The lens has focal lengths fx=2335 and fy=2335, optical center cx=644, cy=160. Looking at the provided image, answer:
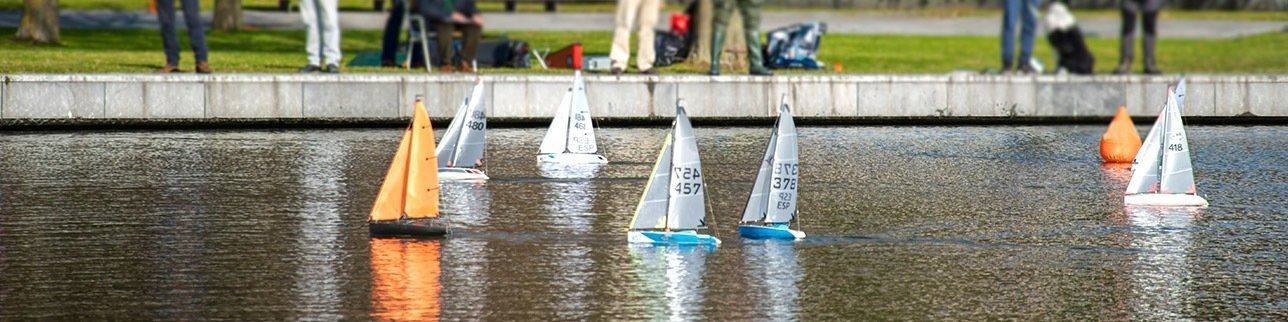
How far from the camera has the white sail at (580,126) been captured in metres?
21.3

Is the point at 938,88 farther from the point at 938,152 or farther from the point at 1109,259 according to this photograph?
the point at 1109,259

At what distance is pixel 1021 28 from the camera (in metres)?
30.1

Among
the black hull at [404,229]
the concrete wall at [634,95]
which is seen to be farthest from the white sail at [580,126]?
the black hull at [404,229]

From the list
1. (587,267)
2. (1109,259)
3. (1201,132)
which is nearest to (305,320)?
(587,267)

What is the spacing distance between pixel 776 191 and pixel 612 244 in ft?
3.62

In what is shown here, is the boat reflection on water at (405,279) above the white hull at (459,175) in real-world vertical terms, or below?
below

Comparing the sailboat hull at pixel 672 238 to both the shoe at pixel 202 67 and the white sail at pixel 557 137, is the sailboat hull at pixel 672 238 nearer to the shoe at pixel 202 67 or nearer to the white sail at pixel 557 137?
the white sail at pixel 557 137

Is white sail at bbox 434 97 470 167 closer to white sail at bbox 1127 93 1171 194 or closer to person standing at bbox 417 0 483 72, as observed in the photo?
white sail at bbox 1127 93 1171 194

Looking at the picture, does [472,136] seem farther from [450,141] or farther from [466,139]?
[450,141]

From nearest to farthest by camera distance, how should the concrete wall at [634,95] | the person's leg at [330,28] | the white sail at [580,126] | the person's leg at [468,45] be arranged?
1. the white sail at [580,126]
2. the concrete wall at [634,95]
3. the person's leg at [330,28]
4. the person's leg at [468,45]

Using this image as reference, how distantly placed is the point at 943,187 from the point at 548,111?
8578mm

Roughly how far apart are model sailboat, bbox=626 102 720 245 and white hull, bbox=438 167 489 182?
15.5 ft

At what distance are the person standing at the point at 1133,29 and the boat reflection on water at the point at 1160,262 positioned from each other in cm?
1326

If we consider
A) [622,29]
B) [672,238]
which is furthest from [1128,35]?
[672,238]
